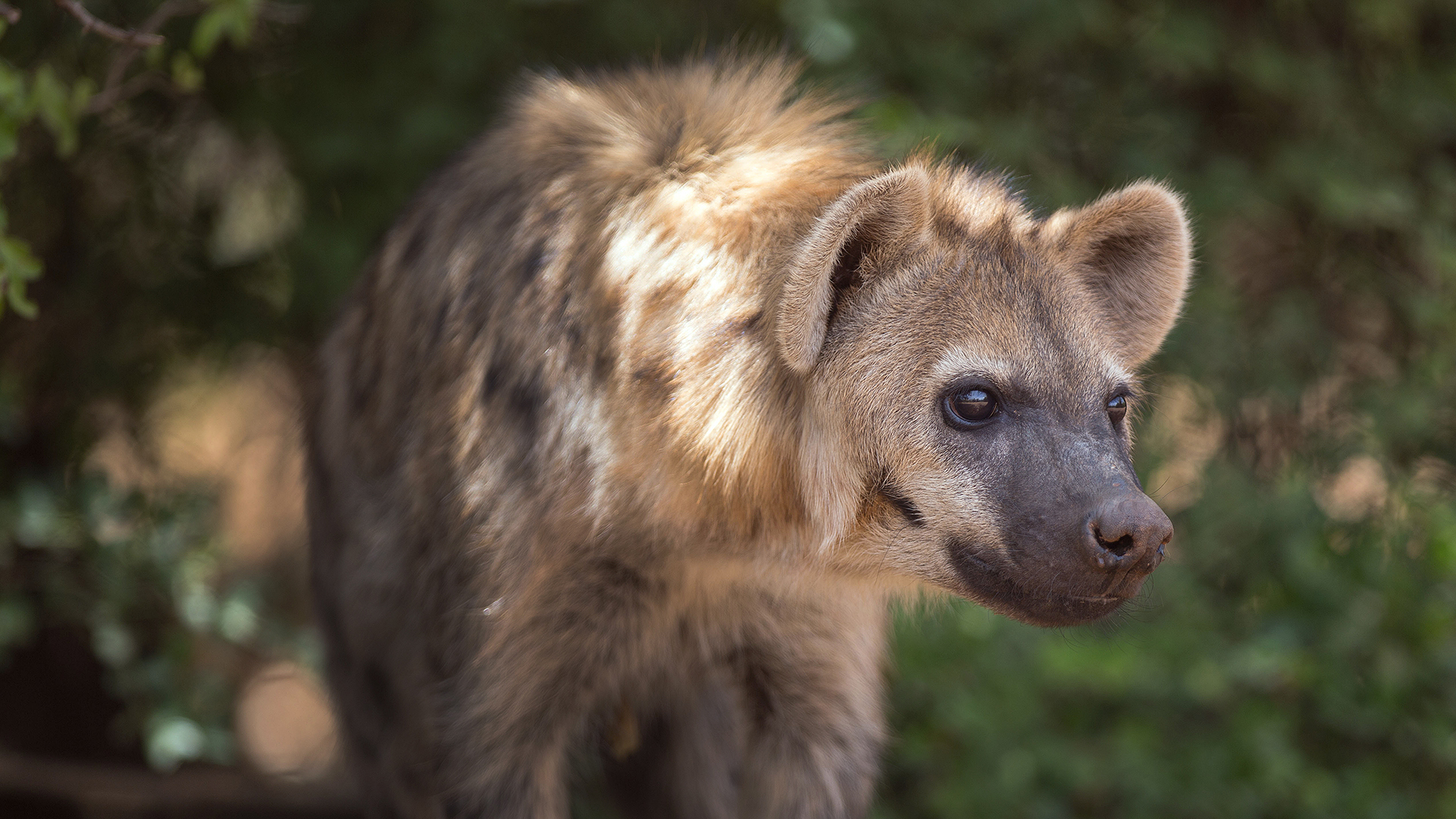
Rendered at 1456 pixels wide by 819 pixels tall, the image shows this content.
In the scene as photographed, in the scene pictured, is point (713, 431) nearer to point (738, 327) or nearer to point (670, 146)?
point (738, 327)

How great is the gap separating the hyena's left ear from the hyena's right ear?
291 millimetres

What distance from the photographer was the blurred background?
9.99ft

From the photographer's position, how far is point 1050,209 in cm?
288

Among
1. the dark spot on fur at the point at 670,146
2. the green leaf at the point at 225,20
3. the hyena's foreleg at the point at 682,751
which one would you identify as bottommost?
the hyena's foreleg at the point at 682,751

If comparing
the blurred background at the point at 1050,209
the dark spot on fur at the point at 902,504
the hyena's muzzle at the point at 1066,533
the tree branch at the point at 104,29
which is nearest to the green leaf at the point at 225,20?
the tree branch at the point at 104,29

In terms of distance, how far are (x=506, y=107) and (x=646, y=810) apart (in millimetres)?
1517

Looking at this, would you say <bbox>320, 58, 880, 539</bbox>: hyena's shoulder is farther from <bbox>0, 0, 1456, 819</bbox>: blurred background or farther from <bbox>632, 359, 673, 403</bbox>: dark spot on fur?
<bbox>0, 0, 1456, 819</bbox>: blurred background

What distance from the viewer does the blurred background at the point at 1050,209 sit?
9.99 ft

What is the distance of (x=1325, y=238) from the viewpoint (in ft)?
12.5

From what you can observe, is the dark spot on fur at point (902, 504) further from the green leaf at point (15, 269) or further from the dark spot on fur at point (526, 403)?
the green leaf at point (15, 269)

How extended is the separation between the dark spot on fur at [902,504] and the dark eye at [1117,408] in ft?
1.05

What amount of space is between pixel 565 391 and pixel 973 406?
637mm

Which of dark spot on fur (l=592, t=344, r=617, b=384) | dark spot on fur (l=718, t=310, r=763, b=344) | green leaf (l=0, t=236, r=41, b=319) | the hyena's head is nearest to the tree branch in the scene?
green leaf (l=0, t=236, r=41, b=319)

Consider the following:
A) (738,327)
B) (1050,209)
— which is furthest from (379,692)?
(1050,209)
